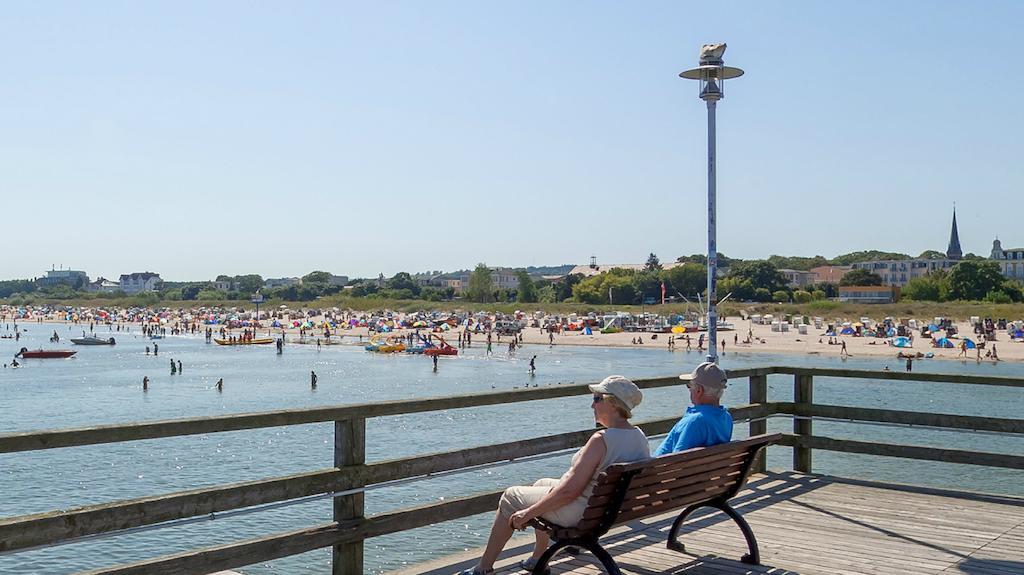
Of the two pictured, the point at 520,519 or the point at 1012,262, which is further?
the point at 1012,262

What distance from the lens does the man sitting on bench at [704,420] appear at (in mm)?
5801

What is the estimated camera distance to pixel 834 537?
682cm

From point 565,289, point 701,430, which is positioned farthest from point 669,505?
point 565,289

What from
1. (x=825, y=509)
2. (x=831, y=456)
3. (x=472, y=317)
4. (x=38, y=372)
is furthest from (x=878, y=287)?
(x=825, y=509)

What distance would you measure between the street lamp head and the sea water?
4.21 m

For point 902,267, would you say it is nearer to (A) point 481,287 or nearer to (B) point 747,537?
(A) point 481,287

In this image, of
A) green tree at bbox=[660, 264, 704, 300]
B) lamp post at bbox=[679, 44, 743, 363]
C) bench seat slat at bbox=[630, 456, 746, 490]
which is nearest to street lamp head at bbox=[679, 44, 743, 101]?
lamp post at bbox=[679, 44, 743, 363]

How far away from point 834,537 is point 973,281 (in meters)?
118

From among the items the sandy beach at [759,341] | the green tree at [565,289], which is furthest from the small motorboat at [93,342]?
the green tree at [565,289]

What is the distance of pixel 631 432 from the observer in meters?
5.07

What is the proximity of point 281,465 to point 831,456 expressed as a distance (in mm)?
15697

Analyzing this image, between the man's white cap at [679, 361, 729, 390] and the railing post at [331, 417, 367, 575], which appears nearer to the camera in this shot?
the railing post at [331, 417, 367, 575]

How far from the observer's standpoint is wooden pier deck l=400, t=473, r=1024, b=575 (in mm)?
6012

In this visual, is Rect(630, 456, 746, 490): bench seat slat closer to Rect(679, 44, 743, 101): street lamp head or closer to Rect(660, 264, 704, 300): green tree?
Rect(679, 44, 743, 101): street lamp head
